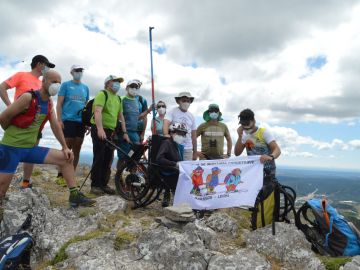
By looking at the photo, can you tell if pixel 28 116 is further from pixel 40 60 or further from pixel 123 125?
pixel 123 125

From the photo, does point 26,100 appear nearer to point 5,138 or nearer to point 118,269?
point 5,138

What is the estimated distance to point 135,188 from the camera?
9516 millimetres

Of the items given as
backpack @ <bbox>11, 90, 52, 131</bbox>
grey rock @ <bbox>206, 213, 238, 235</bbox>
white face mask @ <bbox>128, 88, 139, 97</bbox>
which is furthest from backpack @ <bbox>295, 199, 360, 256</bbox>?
backpack @ <bbox>11, 90, 52, 131</bbox>

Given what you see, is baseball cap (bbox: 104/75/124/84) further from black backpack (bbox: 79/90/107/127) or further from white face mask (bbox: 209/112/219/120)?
white face mask (bbox: 209/112/219/120)

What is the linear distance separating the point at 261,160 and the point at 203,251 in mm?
3308

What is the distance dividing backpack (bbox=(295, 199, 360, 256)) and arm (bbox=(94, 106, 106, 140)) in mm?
5522

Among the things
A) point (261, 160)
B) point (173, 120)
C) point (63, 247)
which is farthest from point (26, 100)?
point (261, 160)

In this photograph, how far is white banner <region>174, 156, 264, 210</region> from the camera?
8836 mm

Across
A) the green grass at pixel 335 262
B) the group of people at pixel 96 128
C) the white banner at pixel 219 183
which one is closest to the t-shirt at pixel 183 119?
the group of people at pixel 96 128

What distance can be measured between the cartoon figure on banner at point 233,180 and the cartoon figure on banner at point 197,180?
0.74m

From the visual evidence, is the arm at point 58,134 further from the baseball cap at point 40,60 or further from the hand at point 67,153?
the baseball cap at point 40,60

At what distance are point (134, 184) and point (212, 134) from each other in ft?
10.8

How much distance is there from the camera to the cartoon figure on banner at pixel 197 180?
8.91 metres

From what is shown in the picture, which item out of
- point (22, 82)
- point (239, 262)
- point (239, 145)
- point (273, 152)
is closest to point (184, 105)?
point (239, 145)
